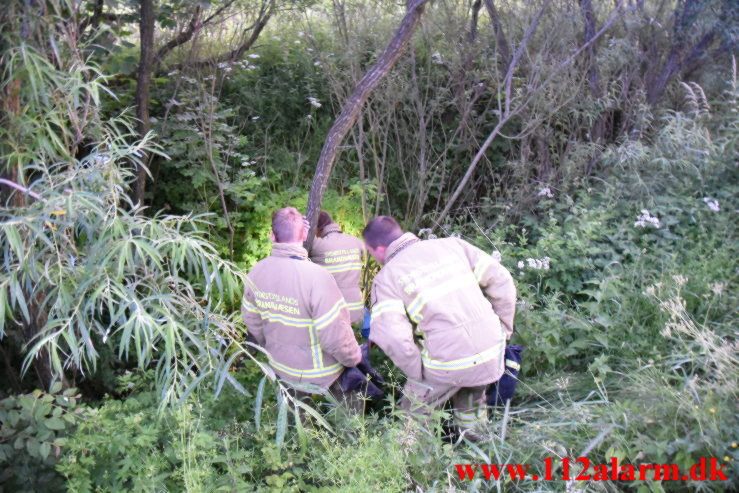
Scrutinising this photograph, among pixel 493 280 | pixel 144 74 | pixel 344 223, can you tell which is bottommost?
pixel 344 223

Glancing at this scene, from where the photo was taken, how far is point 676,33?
265 inches

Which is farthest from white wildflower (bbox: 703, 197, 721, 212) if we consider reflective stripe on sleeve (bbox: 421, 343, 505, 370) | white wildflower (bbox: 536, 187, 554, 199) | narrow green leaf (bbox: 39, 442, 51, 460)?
narrow green leaf (bbox: 39, 442, 51, 460)

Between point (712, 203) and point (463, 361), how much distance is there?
10.5ft

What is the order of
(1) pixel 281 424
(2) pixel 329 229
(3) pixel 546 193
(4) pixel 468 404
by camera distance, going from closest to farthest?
(1) pixel 281 424 < (4) pixel 468 404 < (2) pixel 329 229 < (3) pixel 546 193

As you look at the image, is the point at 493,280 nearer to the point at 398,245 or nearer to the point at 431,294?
the point at 431,294

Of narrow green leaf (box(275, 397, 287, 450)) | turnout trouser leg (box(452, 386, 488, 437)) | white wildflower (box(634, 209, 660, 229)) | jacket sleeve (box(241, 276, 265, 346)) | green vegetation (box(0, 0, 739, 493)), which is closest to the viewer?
narrow green leaf (box(275, 397, 287, 450))

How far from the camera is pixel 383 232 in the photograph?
12.2ft

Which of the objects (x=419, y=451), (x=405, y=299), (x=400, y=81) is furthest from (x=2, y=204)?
(x=400, y=81)

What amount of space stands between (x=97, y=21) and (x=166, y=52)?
2.83ft

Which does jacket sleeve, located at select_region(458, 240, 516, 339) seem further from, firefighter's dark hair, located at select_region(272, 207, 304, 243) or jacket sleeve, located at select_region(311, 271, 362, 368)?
firefighter's dark hair, located at select_region(272, 207, 304, 243)

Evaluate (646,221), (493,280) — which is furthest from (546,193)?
(493,280)

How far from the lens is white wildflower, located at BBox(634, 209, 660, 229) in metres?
5.09

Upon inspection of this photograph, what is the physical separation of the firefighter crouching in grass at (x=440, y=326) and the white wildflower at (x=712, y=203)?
2707 millimetres

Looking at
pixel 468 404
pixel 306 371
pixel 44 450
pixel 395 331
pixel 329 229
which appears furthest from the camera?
pixel 329 229
